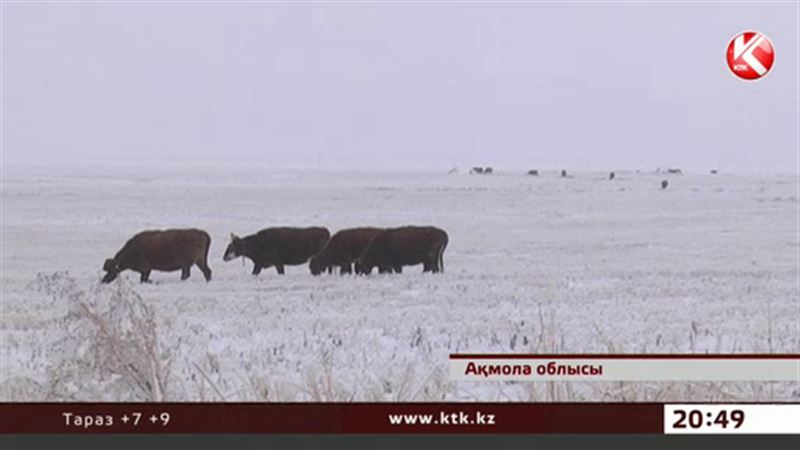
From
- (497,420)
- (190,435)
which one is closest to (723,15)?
(497,420)

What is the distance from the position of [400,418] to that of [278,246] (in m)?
0.55

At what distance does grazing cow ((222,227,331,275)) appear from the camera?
3.23 metres

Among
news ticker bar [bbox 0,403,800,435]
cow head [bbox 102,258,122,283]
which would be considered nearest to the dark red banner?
news ticker bar [bbox 0,403,800,435]

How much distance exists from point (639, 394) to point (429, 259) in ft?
2.09

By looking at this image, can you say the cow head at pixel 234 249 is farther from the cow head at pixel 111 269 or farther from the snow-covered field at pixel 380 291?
the cow head at pixel 111 269

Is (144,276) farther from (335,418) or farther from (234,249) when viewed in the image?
(335,418)

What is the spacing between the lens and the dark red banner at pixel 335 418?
3.11 meters

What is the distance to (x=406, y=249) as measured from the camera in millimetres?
3227

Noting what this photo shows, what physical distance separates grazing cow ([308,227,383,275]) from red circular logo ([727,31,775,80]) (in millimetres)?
1012

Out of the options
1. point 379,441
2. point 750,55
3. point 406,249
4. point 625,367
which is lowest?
point 379,441

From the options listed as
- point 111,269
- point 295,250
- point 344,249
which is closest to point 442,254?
point 344,249

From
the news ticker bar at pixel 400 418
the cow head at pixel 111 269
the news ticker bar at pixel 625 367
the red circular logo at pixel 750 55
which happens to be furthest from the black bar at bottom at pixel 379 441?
the red circular logo at pixel 750 55

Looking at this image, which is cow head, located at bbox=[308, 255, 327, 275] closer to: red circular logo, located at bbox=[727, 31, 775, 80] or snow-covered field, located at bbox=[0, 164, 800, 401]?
snow-covered field, located at bbox=[0, 164, 800, 401]

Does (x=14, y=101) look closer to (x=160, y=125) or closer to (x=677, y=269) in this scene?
(x=160, y=125)
